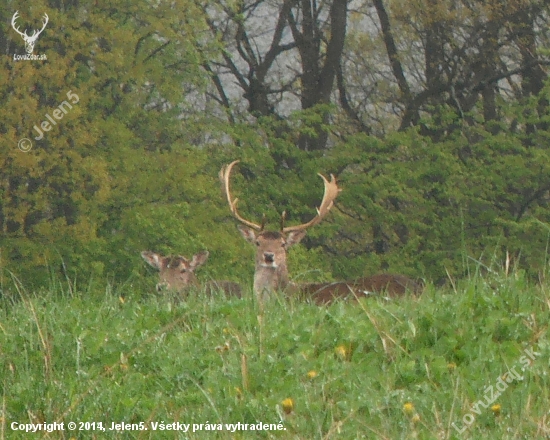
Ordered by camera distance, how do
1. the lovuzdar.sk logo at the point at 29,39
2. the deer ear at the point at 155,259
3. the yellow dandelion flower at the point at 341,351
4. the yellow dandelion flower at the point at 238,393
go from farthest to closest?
1. the lovuzdar.sk logo at the point at 29,39
2. the deer ear at the point at 155,259
3. the yellow dandelion flower at the point at 341,351
4. the yellow dandelion flower at the point at 238,393

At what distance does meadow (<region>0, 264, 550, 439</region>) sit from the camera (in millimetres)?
5090

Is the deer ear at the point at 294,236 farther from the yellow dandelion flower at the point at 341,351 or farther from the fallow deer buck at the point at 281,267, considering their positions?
the yellow dandelion flower at the point at 341,351

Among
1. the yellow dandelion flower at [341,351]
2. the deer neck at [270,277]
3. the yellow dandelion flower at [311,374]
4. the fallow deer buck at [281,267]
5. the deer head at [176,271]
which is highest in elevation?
the yellow dandelion flower at [341,351]

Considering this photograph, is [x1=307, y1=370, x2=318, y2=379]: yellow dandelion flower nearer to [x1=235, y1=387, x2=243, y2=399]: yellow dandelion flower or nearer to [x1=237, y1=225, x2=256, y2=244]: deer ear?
[x1=235, y1=387, x2=243, y2=399]: yellow dandelion flower

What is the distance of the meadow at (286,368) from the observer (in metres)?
5.09

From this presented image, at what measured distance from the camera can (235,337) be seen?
20.0 feet

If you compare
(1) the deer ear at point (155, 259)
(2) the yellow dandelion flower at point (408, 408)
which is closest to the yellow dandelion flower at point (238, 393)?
(2) the yellow dandelion flower at point (408, 408)

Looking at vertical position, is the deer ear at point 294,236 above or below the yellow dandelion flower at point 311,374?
below

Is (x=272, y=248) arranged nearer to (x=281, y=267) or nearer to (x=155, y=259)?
(x=281, y=267)

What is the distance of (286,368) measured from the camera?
570 centimetres

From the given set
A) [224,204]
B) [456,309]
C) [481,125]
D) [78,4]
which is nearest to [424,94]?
A: [481,125]

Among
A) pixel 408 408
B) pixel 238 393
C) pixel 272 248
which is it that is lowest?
pixel 272 248

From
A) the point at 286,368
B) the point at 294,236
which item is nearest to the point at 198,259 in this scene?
the point at 294,236

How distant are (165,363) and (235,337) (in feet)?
1.45
